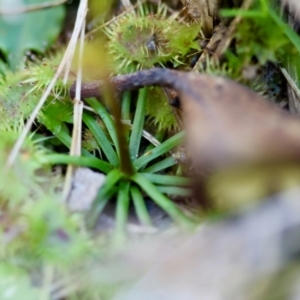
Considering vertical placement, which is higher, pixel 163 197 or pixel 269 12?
pixel 269 12

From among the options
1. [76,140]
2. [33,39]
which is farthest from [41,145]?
[33,39]

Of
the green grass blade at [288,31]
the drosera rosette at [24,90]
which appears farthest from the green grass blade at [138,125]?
the green grass blade at [288,31]

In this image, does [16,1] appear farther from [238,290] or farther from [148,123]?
[238,290]

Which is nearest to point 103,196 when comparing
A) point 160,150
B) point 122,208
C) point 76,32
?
point 122,208

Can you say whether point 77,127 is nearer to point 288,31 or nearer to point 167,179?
point 167,179

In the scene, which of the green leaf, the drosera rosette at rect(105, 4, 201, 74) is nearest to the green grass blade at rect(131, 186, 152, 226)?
the drosera rosette at rect(105, 4, 201, 74)

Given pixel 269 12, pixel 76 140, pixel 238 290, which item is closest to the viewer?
pixel 238 290
